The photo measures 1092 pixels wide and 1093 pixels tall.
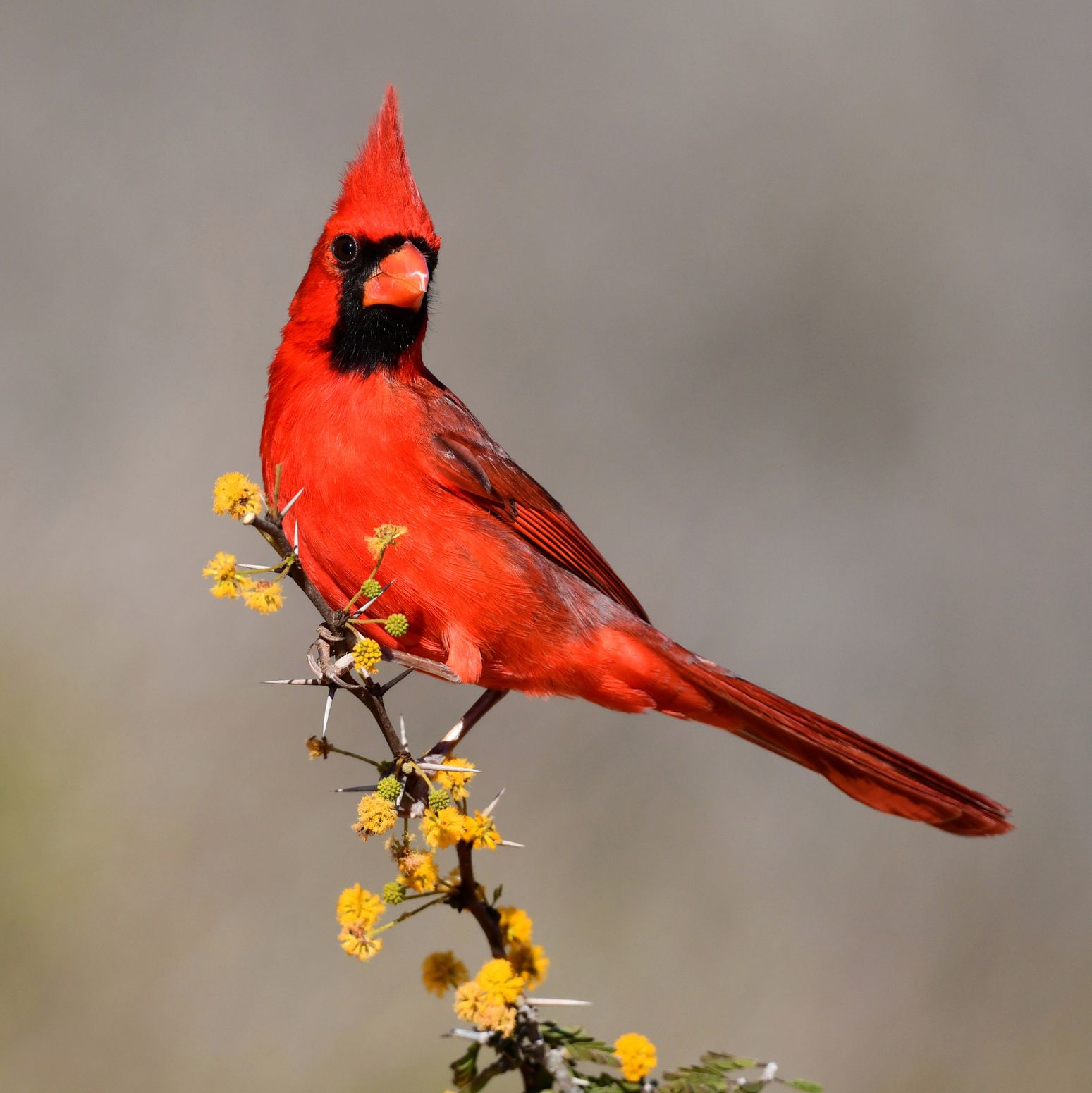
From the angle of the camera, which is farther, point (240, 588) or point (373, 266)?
point (373, 266)

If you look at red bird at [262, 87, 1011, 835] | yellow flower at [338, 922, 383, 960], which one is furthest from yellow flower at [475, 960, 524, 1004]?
red bird at [262, 87, 1011, 835]

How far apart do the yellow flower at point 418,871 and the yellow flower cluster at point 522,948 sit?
95 mm

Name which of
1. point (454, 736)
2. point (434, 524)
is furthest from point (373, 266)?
point (454, 736)

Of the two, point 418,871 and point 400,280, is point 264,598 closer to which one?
point 418,871

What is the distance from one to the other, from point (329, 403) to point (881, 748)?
94 cm

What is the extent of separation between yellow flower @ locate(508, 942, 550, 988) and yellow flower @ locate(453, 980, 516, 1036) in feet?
0.39

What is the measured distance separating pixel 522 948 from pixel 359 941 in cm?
19

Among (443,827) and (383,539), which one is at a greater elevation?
(383,539)

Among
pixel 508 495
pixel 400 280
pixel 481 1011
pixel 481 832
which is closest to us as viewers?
pixel 481 1011

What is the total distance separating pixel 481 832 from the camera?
47.3 inches

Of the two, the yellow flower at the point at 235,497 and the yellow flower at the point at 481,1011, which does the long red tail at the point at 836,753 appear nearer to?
the yellow flower at the point at 481,1011

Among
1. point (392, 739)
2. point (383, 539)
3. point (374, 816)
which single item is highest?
point (383, 539)

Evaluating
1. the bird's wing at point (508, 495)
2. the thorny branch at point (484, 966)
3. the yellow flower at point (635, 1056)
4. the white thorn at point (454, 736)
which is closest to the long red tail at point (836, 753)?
the bird's wing at point (508, 495)

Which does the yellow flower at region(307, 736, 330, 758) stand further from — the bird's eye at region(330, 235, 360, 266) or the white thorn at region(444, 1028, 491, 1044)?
the bird's eye at region(330, 235, 360, 266)
